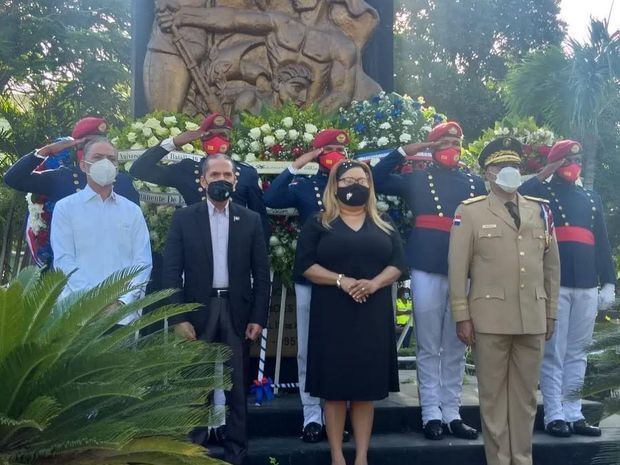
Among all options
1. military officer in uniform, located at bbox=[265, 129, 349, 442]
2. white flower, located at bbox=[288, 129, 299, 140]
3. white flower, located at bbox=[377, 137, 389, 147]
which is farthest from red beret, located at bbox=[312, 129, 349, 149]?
white flower, located at bbox=[377, 137, 389, 147]

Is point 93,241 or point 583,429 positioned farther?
point 583,429

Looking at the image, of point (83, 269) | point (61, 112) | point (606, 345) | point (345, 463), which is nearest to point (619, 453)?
point (606, 345)

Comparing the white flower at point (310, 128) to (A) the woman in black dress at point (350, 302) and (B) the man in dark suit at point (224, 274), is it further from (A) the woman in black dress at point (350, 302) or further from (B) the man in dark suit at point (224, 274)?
(B) the man in dark suit at point (224, 274)

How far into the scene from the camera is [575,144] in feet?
21.9

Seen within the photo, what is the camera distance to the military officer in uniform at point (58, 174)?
6.20 m

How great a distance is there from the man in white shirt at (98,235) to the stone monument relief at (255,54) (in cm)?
302

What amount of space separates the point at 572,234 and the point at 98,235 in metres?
3.33

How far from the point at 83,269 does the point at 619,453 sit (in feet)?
10.3

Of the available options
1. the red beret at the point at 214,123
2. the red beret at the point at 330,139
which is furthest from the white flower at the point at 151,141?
the red beret at the point at 330,139

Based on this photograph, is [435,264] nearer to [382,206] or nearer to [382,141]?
[382,206]

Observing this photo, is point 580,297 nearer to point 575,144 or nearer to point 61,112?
point 575,144

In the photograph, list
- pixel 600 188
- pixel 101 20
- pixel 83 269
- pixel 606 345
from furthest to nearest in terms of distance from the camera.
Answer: pixel 600 188
pixel 101 20
pixel 83 269
pixel 606 345

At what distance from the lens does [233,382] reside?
547 centimetres

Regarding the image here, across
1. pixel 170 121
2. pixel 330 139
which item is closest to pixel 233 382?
pixel 330 139
